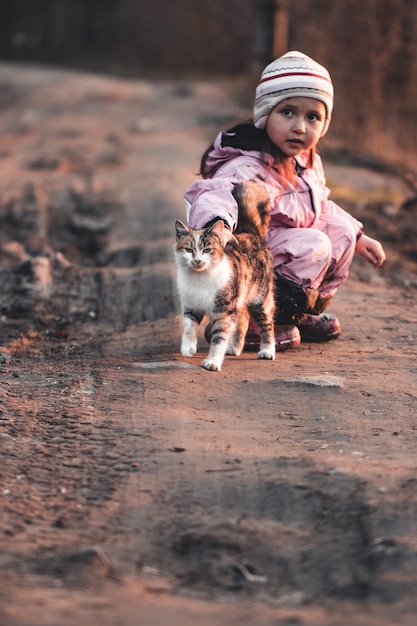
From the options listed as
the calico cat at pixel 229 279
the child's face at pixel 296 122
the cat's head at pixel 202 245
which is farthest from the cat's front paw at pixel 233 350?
the child's face at pixel 296 122

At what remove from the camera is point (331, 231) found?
5461 millimetres

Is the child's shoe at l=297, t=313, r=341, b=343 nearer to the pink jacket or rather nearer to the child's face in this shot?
the pink jacket

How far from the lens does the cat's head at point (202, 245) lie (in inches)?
180

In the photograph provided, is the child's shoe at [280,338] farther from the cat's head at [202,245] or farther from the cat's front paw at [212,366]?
the cat's head at [202,245]

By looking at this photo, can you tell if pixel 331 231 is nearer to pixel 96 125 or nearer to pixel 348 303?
pixel 348 303

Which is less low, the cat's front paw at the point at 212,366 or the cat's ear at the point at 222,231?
the cat's ear at the point at 222,231

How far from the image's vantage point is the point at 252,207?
194 inches

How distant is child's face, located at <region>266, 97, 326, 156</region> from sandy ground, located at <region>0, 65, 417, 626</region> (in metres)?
1.03

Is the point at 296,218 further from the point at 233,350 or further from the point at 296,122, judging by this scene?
the point at 233,350

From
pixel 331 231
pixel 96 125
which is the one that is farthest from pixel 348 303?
pixel 96 125

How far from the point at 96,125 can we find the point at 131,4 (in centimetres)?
1523

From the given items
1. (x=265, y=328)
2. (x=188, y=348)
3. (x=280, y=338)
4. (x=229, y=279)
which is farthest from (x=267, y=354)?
(x=229, y=279)

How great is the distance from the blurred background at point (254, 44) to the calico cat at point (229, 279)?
714 centimetres

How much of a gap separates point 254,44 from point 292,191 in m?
14.0
